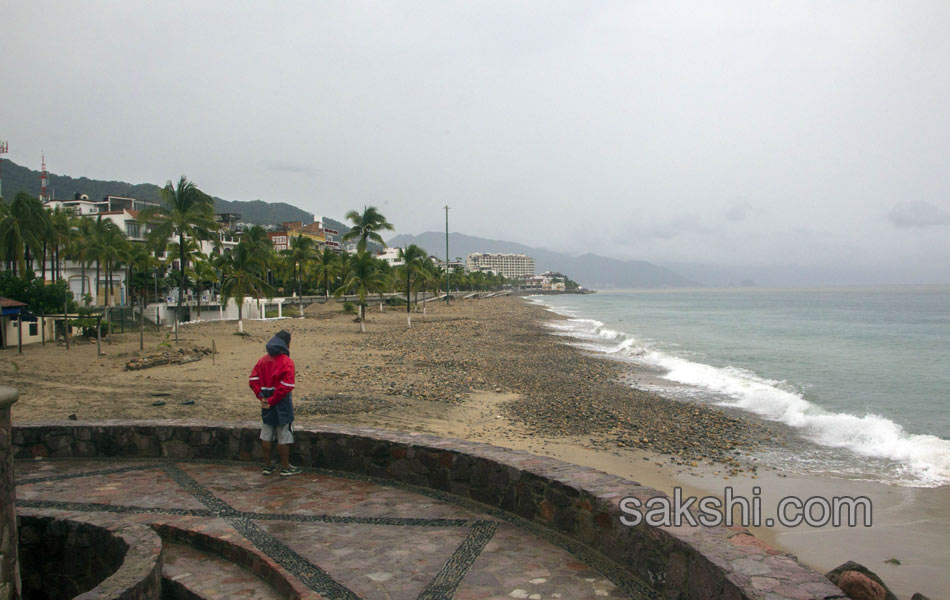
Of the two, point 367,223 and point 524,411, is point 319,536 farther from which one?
point 367,223

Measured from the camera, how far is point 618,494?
423 cm

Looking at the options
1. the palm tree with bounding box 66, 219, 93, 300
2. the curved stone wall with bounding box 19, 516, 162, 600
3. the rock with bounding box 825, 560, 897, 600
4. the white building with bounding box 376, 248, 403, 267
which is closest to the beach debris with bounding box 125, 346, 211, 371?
the curved stone wall with bounding box 19, 516, 162, 600

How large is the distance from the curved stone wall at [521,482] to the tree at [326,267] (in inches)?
2294

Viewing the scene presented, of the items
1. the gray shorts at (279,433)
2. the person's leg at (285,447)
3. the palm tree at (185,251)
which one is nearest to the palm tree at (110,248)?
the palm tree at (185,251)

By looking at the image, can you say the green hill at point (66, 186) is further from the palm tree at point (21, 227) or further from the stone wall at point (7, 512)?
the stone wall at point (7, 512)

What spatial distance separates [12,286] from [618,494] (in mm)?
30552

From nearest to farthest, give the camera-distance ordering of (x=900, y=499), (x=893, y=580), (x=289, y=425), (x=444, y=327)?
1. (x=289, y=425)
2. (x=893, y=580)
3. (x=900, y=499)
4. (x=444, y=327)

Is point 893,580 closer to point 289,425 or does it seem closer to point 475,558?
point 475,558

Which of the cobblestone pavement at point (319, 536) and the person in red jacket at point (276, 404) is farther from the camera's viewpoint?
the person in red jacket at point (276, 404)

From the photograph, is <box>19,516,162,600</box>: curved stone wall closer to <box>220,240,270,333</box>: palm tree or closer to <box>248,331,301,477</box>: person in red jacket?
<box>248,331,301,477</box>: person in red jacket

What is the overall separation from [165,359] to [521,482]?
1630cm

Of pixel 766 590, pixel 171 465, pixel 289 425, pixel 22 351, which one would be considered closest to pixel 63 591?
pixel 171 465

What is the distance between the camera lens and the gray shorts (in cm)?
590

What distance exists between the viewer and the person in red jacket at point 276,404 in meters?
5.89
